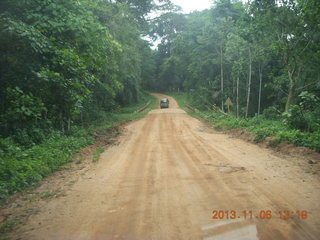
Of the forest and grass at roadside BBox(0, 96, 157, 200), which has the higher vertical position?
the forest

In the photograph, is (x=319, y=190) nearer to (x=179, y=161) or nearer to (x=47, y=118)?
(x=179, y=161)

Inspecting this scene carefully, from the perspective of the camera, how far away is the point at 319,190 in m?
5.41

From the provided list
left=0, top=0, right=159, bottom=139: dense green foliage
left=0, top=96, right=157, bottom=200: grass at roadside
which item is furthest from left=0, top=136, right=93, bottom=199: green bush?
left=0, top=0, right=159, bottom=139: dense green foliage

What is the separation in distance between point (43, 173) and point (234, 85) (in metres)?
22.1

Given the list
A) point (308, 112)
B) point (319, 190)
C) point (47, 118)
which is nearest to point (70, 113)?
point (47, 118)

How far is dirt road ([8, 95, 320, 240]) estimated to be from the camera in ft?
12.6
